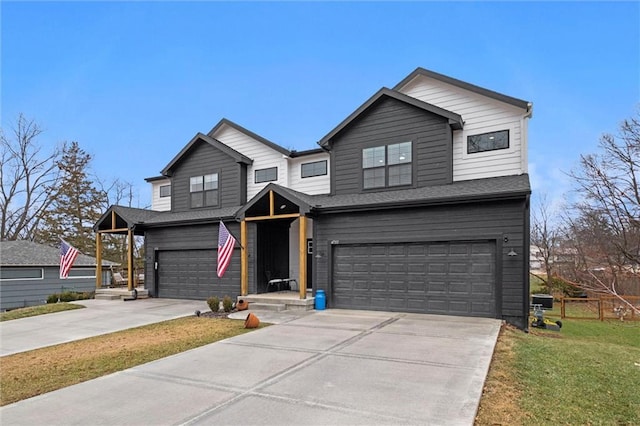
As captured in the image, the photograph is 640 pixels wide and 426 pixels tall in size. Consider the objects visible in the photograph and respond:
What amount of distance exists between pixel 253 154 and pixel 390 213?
7493mm

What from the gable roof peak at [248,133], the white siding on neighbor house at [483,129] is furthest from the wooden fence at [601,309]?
the gable roof peak at [248,133]

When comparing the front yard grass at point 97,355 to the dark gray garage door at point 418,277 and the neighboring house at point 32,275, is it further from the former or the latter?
the neighboring house at point 32,275

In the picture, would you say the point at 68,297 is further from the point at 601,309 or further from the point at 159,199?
the point at 601,309

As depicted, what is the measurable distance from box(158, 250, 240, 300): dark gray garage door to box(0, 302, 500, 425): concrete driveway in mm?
7158

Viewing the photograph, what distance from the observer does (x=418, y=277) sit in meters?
11.0

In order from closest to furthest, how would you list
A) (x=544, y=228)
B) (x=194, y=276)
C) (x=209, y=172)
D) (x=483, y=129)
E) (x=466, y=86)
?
(x=483, y=129) < (x=466, y=86) < (x=194, y=276) < (x=209, y=172) < (x=544, y=228)

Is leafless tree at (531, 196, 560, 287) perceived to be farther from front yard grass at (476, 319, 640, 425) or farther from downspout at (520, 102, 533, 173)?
front yard grass at (476, 319, 640, 425)

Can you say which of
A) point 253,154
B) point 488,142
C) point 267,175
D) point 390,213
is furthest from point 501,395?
point 253,154

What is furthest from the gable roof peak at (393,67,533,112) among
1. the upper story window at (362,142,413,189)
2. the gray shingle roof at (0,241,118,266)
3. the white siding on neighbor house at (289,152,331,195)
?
the gray shingle roof at (0,241,118,266)

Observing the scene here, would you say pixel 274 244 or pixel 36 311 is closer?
pixel 36 311

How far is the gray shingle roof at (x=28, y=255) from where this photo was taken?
19.7 m

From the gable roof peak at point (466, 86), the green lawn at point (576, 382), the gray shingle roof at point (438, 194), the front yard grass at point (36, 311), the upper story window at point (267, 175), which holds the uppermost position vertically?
the gable roof peak at point (466, 86)

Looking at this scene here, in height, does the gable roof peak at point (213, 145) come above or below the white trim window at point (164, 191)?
above

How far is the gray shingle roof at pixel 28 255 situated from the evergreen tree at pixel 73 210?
856cm
